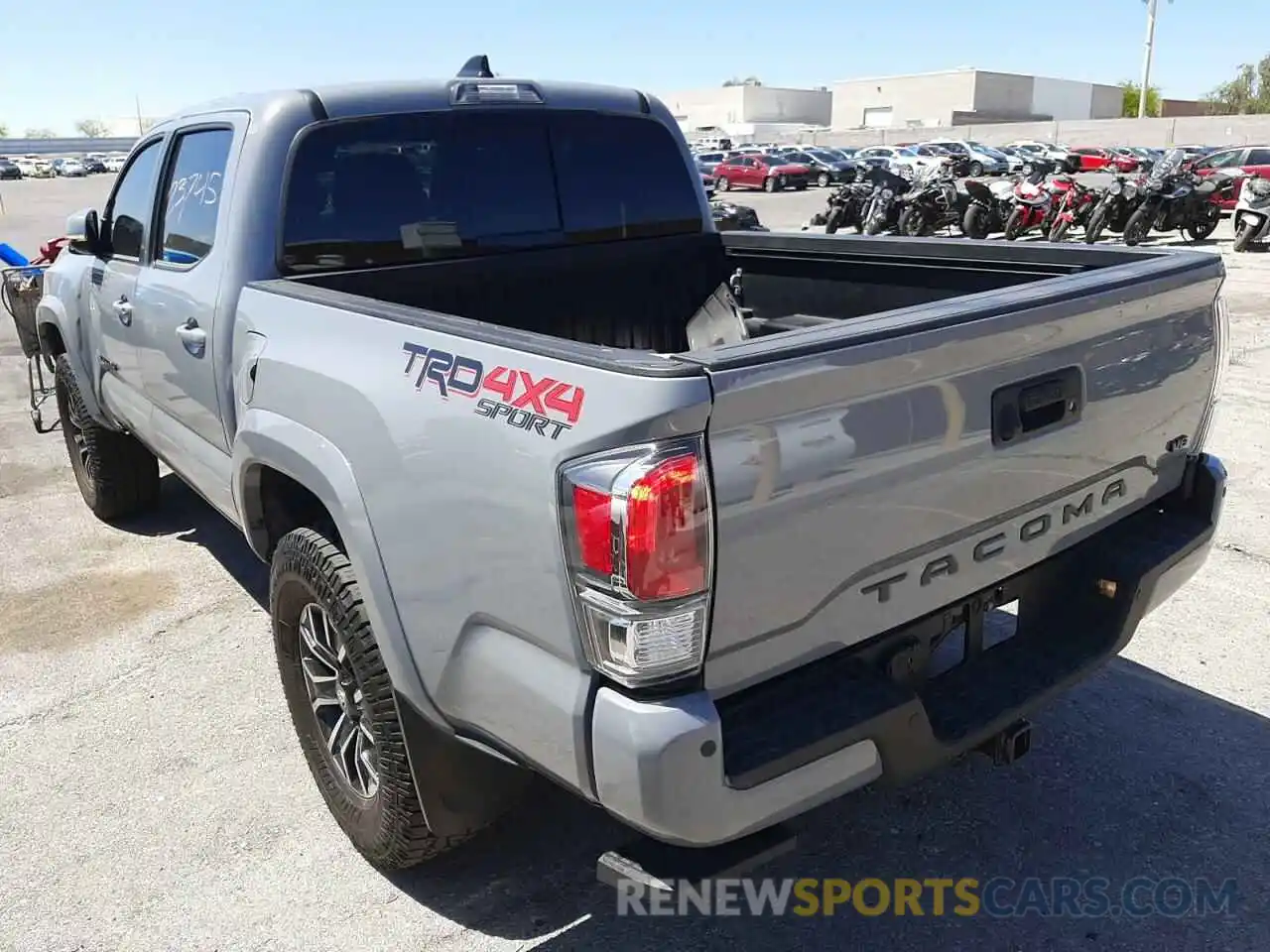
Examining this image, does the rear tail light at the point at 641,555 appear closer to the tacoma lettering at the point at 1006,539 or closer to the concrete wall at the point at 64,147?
the tacoma lettering at the point at 1006,539

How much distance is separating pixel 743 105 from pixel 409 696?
116891 mm

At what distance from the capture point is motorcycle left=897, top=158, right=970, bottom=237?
18.0 meters

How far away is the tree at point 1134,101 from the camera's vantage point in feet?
336

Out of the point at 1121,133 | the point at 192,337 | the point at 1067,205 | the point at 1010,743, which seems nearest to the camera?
the point at 1010,743

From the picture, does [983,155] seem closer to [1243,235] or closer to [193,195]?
[1243,235]

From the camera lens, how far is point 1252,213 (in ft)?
54.4

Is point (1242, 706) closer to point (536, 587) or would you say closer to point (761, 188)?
point (536, 587)

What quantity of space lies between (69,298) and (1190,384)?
476 centimetres

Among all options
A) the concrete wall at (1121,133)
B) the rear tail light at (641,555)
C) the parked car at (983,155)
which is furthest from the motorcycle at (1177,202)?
the concrete wall at (1121,133)

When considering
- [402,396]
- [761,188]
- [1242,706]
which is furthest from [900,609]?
[761,188]

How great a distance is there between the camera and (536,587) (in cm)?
198

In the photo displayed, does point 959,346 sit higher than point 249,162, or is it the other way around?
point 249,162

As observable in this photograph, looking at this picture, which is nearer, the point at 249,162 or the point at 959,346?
the point at 959,346

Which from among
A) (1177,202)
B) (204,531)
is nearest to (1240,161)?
(1177,202)
